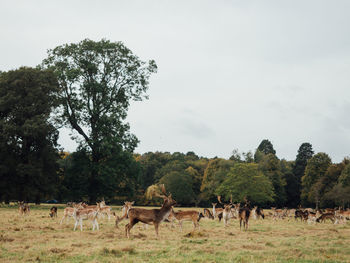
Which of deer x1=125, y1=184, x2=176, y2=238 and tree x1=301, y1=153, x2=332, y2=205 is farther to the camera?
tree x1=301, y1=153, x2=332, y2=205

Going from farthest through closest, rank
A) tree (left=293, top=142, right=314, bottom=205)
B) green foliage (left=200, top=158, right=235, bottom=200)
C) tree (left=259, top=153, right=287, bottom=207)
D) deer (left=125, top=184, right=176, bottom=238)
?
tree (left=293, top=142, right=314, bottom=205)
green foliage (left=200, top=158, right=235, bottom=200)
tree (left=259, top=153, right=287, bottom=207)
deer (left=125, top=184, right=176, bottom=238)

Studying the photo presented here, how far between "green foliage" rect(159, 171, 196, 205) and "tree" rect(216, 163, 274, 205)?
16838 millimetres

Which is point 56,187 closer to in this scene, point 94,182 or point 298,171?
point 94,182

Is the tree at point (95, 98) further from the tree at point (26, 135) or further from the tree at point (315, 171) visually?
the tree at point (315, 171)

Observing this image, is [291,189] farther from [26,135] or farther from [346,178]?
[26,135]

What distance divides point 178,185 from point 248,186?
1953 centimetres

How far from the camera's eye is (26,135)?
3028 centimetres

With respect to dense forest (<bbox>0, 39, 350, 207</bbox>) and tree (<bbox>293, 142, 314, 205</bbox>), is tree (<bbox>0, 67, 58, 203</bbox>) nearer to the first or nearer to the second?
dense forest (<bbox>0, 39, 350, 207</bbox>)

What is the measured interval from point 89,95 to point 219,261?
2880 cm

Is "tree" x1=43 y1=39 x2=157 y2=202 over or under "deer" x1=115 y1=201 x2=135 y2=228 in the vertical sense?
over

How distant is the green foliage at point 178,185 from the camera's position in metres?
69.5

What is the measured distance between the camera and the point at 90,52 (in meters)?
35.5

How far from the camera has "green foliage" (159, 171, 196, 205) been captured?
6950 centimetres

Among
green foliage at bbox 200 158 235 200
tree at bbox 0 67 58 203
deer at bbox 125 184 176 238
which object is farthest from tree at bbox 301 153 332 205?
deer at bbox 125 184 176 238
